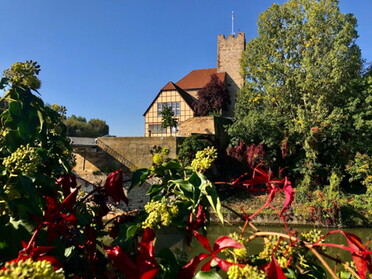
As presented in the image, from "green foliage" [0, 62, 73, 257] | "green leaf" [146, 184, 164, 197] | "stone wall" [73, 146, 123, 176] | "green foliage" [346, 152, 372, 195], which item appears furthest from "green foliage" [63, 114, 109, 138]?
"green leaf" [146, 184, 164, 197]

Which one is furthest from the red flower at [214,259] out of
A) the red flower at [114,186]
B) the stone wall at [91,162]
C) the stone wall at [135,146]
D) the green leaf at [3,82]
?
the stone wall at [135,146]

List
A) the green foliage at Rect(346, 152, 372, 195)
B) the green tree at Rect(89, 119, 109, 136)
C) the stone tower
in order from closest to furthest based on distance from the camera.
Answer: the green foliage at Rect(346, 152, 372, 195) < the stone tower < the green tree at Rect(89, 119, 109, 136)

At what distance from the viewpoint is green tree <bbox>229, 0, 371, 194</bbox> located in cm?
1316

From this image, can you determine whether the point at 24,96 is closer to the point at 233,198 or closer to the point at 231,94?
the point at 233,198

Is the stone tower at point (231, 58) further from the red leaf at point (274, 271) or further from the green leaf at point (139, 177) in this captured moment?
the red leaf at point (274, 271)

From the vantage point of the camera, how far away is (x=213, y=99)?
81.7 ft

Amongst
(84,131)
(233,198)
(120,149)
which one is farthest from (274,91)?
(84,131)

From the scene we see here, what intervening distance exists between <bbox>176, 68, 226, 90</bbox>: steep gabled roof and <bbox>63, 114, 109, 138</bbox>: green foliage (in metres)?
13.3

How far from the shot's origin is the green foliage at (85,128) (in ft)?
117

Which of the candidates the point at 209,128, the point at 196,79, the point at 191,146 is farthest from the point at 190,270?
the point at 196,79

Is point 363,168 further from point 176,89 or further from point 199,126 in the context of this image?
point 176,89

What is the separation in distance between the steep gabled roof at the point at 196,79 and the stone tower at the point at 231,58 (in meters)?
2.73

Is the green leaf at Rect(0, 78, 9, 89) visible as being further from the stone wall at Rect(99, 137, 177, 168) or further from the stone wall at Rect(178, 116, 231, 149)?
the stone wall at Rect(178, 116, 231, 149)

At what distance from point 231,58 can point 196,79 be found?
472 cm
